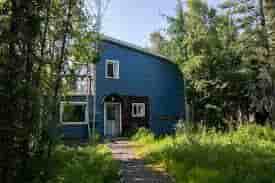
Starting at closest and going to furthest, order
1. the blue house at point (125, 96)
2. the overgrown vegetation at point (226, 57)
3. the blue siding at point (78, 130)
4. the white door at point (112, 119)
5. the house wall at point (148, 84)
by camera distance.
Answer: the overgrown vegetation at point (226, 57)
the blue siding at point (78, 130)
the blue house at point (125, 96)
the house wall at point (148, 84)
the white door at point (112, 119)

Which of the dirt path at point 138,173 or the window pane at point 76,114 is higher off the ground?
the window pane at point 76,114

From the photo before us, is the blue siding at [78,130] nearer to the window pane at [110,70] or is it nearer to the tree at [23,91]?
the window pane at [110,70]

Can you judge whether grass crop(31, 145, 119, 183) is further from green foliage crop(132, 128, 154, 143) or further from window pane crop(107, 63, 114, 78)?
window pane crop(107, 63, 114, 78)

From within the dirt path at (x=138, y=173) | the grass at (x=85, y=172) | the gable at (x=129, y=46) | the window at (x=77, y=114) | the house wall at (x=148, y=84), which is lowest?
the dirt path at (x=138, y=173)

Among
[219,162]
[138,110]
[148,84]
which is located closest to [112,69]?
[148,84]

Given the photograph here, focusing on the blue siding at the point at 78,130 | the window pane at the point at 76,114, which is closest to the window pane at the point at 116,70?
the blue siding at the point at 78,130

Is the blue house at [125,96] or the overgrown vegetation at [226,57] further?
the blue house at [125,96]

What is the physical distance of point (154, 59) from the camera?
19719mm

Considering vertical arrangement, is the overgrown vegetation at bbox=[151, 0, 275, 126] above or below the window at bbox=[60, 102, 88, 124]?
above

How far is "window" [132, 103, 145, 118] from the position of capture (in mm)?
18281

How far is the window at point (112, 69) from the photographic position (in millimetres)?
17188

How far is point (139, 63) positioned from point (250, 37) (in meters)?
7.18

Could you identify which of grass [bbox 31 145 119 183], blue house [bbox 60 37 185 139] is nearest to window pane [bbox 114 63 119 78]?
blue house [bbox 60 37 185 139]

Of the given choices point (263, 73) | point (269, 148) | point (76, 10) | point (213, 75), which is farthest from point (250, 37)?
point (76, 10)
